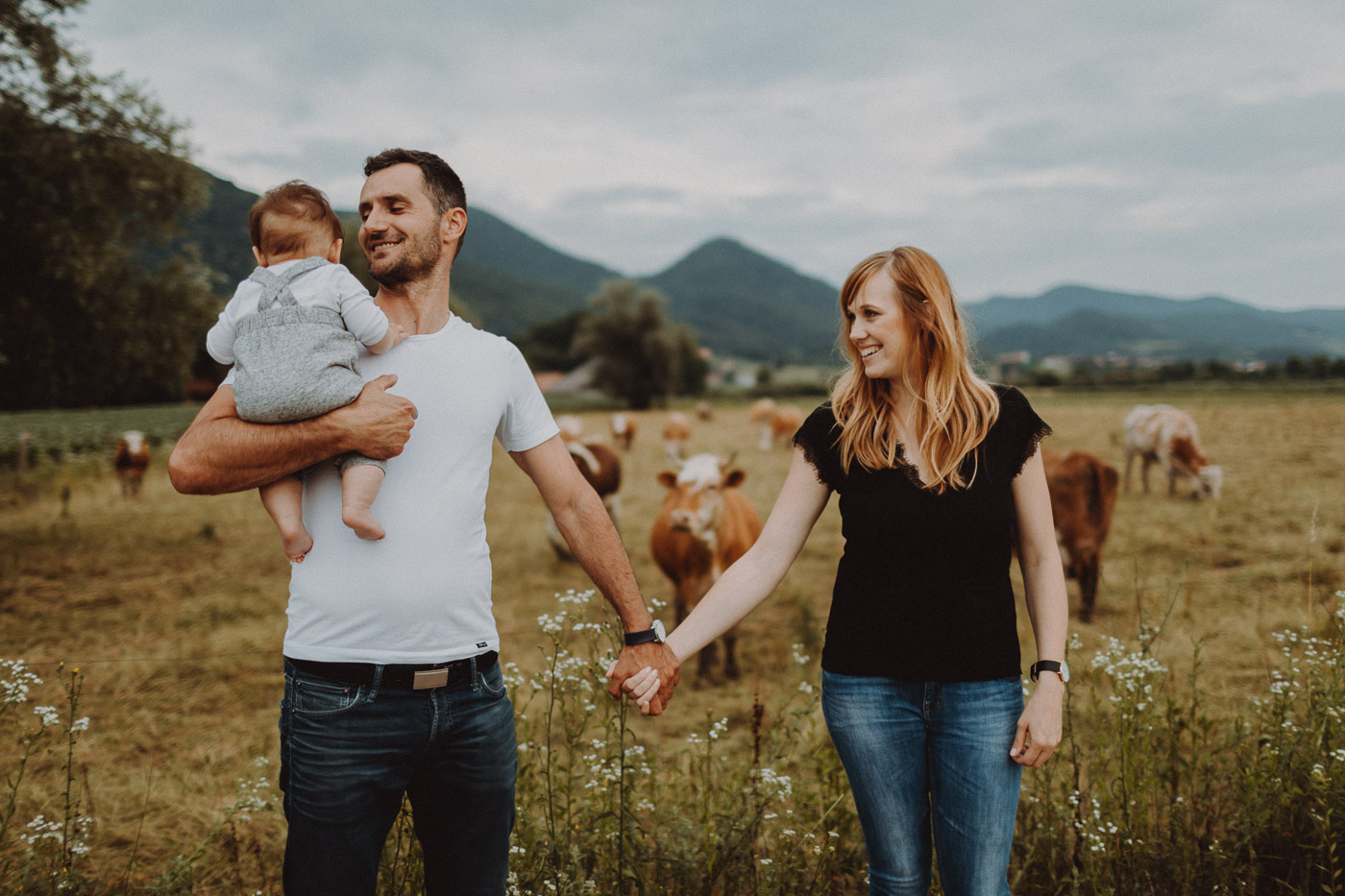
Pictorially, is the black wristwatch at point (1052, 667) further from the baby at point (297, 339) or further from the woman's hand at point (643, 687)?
the baby at point (297, 339)

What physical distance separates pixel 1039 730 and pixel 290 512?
219cm

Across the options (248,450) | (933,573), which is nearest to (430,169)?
(248,450)

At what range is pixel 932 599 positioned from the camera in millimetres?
2156

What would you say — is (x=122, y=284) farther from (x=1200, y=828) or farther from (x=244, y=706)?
(x=1200, y=828)

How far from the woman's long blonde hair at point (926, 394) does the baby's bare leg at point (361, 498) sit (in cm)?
137

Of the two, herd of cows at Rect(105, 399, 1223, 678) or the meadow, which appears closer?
the meadow

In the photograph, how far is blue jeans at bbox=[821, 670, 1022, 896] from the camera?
2.09 metres

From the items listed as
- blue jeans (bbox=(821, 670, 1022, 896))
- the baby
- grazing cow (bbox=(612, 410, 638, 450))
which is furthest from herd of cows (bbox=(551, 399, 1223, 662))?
grazing cow (bbox=(612, 410, 638, 450))

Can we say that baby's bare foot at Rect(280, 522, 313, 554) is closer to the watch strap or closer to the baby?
the baby

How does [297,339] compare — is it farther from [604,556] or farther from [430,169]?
[604,556]

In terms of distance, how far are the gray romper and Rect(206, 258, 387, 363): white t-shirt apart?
3cm

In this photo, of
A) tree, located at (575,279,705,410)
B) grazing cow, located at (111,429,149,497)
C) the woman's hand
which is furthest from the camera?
tree, located at (575,279,705,410)

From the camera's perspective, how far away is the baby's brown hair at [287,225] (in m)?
2.25

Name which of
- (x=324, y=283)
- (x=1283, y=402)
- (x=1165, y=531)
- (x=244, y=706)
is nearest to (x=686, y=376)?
(x=1283, y=402)
